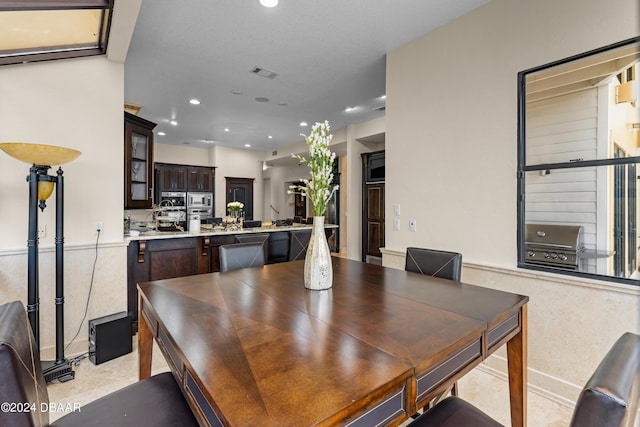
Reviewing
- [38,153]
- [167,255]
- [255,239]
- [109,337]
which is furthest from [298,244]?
[38,153]

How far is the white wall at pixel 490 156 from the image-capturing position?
1.95 meters

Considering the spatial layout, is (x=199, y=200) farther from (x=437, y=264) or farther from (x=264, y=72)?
(x=437, y=264)

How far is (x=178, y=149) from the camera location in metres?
8.25

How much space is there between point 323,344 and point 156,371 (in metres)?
2.13

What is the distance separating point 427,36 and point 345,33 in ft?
2.59

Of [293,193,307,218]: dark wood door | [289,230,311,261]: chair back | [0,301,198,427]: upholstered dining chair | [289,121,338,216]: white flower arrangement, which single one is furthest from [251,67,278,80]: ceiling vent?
[293,193,307,218]: dark wood door

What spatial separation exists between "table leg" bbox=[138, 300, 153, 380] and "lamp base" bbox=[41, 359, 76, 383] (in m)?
1.19

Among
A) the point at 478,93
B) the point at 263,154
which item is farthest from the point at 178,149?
the point at 478,93

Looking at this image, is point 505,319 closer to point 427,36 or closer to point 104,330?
point 427,36

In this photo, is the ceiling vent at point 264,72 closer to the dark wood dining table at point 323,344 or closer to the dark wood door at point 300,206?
the dark wood dining table at point 323,344

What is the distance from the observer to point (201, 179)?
327 inches

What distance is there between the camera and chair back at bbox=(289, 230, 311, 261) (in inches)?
171

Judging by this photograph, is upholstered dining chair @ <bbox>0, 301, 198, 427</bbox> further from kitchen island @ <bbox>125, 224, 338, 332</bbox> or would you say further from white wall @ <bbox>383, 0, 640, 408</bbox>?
white wall @ <bbox>383, 0, 640, 408</bbox>

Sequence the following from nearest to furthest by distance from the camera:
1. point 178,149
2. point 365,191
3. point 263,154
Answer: point 365,191 < point 178,149 < point 263,154
